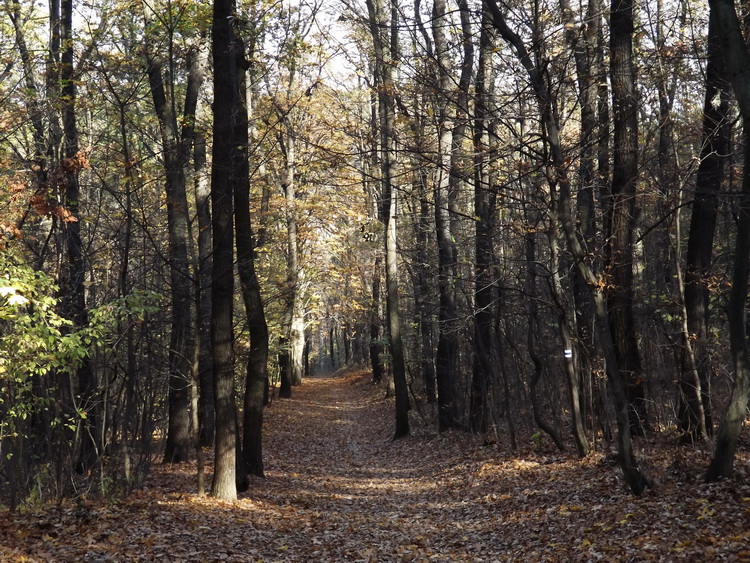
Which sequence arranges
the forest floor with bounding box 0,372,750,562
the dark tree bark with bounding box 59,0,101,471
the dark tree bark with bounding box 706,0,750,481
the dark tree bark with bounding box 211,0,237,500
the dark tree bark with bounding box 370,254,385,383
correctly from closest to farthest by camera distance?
the dark tree bark with bounding box 706,0,750,481, the forest floor with bounding box 0,372,750,562, the dark tree bark with bounding box 211,0,237,500, the dark tree bark with bounding box 59,0,101,471, the dark tree bark with bounding box 370,254,385,383

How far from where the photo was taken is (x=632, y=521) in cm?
734

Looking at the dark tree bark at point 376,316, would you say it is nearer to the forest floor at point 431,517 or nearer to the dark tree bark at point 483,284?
the dark tree bark at point 483,284

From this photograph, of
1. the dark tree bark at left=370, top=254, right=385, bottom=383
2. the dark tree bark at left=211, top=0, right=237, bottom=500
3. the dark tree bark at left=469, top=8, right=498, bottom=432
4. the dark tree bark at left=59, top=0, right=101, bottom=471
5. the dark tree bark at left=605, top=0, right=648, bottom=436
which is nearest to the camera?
the dark tree bark at left=605, top=0, right=648, bottom=436

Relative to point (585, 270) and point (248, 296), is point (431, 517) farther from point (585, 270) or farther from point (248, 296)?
point (248, 296)

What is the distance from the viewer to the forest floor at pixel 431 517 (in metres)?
6.81

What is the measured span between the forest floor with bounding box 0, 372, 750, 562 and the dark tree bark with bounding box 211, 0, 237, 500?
2.30ft

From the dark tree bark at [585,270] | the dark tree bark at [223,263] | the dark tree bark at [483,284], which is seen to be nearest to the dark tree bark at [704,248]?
the dark tree bark at [585,270]

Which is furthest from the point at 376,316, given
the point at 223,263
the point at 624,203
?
the point at 624,203

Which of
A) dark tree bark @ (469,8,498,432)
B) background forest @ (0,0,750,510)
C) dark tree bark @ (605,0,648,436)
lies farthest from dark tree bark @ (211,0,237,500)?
dark tree bark @ (605,0,648,436)

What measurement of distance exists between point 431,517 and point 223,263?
5038mm

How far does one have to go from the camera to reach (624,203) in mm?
10398

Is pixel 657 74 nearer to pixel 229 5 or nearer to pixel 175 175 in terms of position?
pixel 229 5

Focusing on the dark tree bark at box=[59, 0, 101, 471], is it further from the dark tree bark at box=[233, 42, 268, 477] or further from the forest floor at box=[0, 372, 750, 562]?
the dark tree bark at box=[233, 42, 268, 477]

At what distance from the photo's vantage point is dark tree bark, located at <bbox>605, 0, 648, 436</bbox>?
9617 mm
